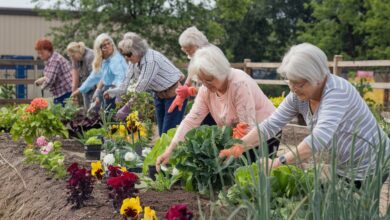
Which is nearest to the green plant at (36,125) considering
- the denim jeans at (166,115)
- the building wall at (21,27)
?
the denim jeans at (166,115)

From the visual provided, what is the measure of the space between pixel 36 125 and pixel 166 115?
1.30 m

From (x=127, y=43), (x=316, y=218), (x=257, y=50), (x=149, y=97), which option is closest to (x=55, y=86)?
(x=149, y=97)

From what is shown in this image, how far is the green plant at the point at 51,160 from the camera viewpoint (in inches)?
226

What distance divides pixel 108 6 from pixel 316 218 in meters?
22.9

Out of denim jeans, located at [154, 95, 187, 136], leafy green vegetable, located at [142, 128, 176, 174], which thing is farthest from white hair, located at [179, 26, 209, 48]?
leafy green vegetable, located at [142, 128, 176, 174]

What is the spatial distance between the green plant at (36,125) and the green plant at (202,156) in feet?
10.9

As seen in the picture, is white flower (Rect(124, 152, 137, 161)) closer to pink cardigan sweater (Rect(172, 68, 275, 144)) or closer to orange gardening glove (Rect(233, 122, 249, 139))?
pink cardigan sweater (Rect(172, 68, 275, 144))

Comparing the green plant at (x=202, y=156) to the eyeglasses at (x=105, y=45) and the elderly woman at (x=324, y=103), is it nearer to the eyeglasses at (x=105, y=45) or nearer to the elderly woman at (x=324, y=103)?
the elderly woman at (x=324, y=103)

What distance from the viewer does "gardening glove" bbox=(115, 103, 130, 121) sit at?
316 inches

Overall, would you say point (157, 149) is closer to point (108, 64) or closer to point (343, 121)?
point (343, 121)

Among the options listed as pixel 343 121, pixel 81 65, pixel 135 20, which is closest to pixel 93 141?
pixel 81 65

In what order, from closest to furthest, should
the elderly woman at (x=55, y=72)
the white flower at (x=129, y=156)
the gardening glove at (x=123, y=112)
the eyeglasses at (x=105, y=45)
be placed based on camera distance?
1. the white flower at (x=129, y=156)
2. the gardening glove at (x=123, y=112)
3. the eyeglasses at (x=105, y=45)
4. the elderly woman at (x=55, y=72)

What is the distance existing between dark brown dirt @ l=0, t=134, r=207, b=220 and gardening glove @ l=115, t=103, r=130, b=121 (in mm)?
1260

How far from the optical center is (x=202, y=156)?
4.66 m
